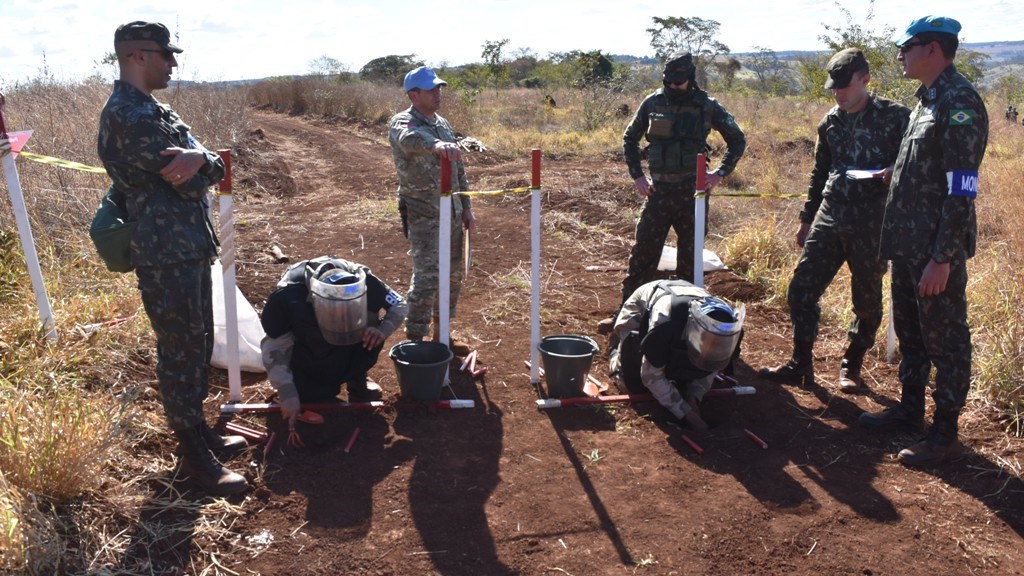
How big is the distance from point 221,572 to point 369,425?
1.30 meters

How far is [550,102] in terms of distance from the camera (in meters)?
25.1

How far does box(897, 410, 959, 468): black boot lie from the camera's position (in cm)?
382

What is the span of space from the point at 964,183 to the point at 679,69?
2229 millimetres

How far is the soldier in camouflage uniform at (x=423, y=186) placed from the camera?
15.3 feet

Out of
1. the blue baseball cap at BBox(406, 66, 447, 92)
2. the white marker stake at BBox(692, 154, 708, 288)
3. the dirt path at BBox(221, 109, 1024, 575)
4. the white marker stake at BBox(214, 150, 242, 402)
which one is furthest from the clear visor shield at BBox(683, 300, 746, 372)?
the white marker stake at BBox(214, 150, 242, 402)

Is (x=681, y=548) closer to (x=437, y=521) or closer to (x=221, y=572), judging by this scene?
(x=437, y=521)

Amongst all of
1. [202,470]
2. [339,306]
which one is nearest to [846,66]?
[339,306]

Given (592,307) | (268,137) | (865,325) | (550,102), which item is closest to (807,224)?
(865,325)

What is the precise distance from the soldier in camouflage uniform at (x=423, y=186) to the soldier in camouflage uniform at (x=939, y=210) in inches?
101

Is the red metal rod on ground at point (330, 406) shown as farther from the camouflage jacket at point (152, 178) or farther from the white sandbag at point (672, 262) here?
the white sandbag at point (672, 262)

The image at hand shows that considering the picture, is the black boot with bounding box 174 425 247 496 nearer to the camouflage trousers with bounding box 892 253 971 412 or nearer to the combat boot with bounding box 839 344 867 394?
the camouflage trousers with bounding box 892 253 971 412

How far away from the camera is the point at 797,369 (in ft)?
16.1

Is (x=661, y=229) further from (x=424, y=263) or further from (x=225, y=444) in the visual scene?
(x=225, y=444)

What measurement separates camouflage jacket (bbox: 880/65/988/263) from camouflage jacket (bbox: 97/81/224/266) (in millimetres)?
3352
